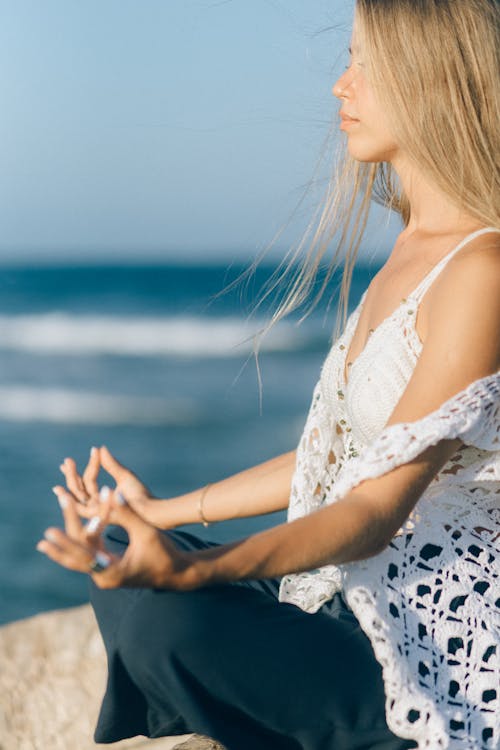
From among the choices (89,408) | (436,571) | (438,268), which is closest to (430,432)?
(436,571)

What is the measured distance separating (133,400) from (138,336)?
5.79 m

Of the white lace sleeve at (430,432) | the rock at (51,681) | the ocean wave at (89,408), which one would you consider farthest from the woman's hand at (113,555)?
the ocean wave at (89,408)

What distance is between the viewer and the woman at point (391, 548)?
167cm

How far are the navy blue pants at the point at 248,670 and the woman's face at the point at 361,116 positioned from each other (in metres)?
0.89

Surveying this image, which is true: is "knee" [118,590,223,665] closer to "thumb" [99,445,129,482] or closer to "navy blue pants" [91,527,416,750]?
"navy blue pants" [91,527,416,750]

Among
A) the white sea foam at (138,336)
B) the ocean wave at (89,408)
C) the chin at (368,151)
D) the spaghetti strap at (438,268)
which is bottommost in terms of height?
the white sea foam at (138,336)

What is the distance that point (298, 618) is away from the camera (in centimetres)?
181

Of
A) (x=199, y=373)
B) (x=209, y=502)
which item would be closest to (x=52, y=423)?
(x=199, y=373)

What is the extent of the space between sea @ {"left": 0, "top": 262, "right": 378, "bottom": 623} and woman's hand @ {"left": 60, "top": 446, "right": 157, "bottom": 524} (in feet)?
8.49

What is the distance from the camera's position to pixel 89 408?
49.4 feet

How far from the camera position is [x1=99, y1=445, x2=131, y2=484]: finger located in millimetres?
2117

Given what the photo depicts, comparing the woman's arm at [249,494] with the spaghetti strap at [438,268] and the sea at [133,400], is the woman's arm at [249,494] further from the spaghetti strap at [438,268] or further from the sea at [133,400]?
the sea at [133,400]

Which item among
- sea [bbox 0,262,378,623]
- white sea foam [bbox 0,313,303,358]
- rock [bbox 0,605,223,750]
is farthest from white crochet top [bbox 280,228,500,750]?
white sea foam [bbox 0,313,303,358]

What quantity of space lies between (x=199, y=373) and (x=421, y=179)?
15.7 metres
